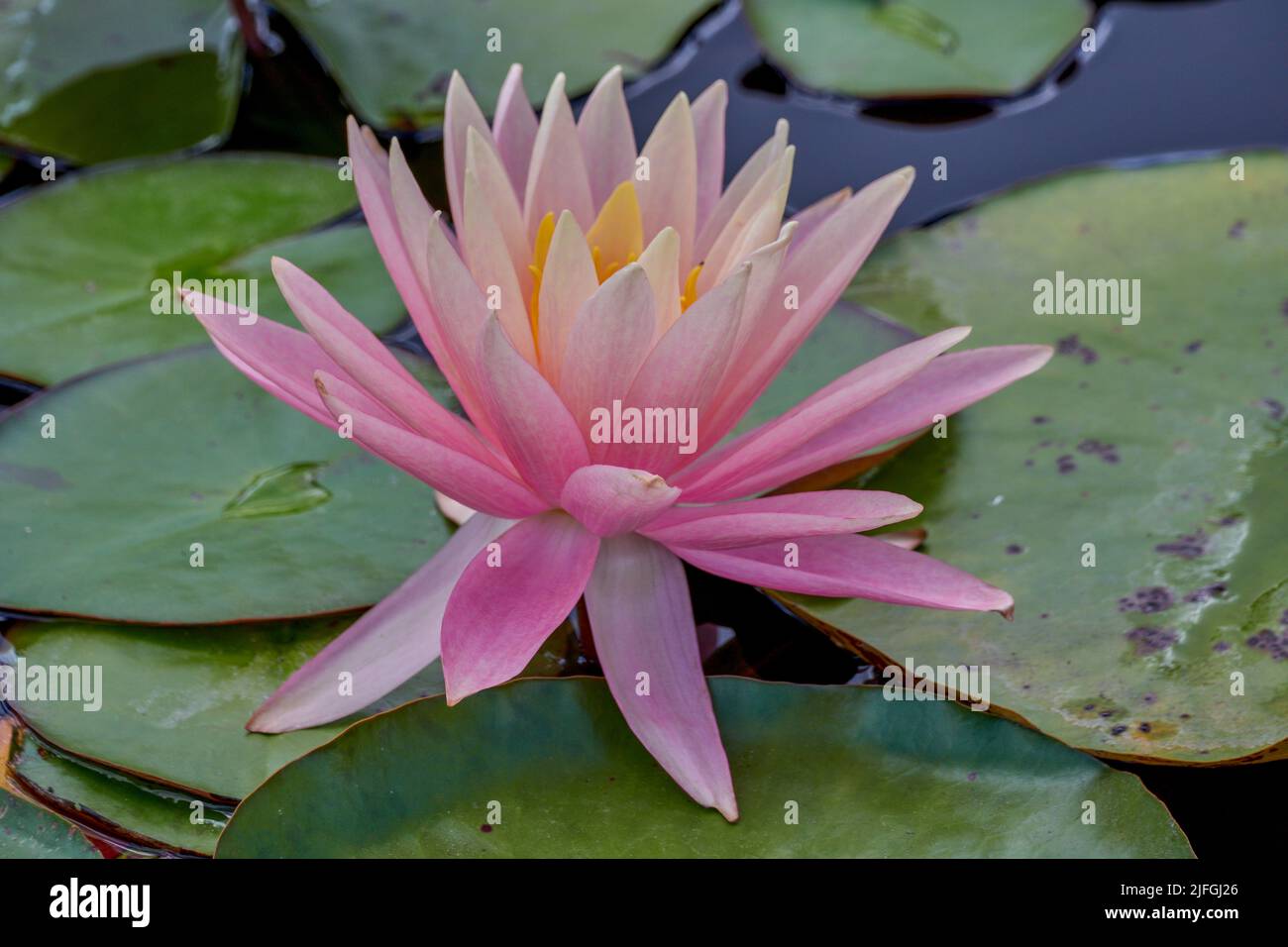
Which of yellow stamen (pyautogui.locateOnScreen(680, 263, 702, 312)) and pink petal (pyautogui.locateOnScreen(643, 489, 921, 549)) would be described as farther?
yellow stamen (pyautogui.locateOnScreen(680, 263, 702, 312))

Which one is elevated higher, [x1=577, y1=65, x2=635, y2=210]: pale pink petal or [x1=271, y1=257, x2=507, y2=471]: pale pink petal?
[x1=577, y1=65, x2=635, y2=210]: pale pink petal

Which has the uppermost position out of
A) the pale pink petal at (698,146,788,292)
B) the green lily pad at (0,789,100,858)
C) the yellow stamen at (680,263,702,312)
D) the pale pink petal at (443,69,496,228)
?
the pale pink petal at (443,69,496,228)

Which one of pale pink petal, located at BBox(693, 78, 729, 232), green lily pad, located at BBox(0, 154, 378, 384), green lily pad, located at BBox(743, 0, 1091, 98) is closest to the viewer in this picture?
pale pink petal, located at BBox(693, 78, 729, 232)

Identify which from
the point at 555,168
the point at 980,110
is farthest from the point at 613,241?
the point at 980,110

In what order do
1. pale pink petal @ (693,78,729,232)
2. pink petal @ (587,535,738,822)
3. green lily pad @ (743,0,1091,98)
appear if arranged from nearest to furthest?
1. pink petal @ (587,535,738,822)
2. pale pink petal @ (693,78,729,232)
3. green lily pad @ (743,0,1091,98)

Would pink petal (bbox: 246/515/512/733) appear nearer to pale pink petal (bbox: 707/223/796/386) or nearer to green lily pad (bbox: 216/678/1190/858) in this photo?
green lily pad (bbox: 216/678/1190/858)

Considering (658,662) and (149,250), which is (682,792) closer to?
(658,662)

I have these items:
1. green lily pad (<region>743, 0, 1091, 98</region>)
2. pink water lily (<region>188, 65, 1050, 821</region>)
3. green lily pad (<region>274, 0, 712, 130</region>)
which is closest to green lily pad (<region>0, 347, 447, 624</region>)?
pink water lily (<region>188, 65, 1050, 821</region>)

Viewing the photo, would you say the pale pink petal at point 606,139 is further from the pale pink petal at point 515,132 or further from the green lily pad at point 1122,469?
the green lily pad at point 1122,469
